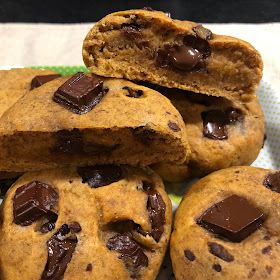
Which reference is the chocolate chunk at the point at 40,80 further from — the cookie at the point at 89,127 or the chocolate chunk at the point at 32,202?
the chocolate chunk at the point at 32,202


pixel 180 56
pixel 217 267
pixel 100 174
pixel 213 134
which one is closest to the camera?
pixel 217 267

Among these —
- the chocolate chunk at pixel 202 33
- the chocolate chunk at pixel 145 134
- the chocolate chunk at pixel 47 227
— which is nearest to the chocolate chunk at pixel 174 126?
the chocolate chunk at pixel 145 134

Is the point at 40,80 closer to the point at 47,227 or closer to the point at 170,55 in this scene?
the point at 170,55

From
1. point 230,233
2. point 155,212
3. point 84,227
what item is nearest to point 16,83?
point 84,227

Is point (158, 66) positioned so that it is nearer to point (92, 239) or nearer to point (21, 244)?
point (92, 239)

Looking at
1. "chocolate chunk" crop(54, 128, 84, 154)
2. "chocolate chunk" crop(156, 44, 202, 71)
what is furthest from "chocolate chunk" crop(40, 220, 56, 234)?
"chocolate chunk" crop(156, 44, 202, 71)

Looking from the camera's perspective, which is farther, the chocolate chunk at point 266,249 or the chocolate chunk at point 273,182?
the chocolate chunk at point 273,182

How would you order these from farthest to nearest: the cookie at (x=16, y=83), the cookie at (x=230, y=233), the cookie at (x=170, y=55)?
the cookie at (x=16, y=83), the cookie at (x=170, y=55), the cookie at (x=230, y=233)

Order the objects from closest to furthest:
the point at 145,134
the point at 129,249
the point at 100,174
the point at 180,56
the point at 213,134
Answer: the point at 129,249
the point at 145,134
the point at 100,174
the point at 180,56
the point at 213,134
